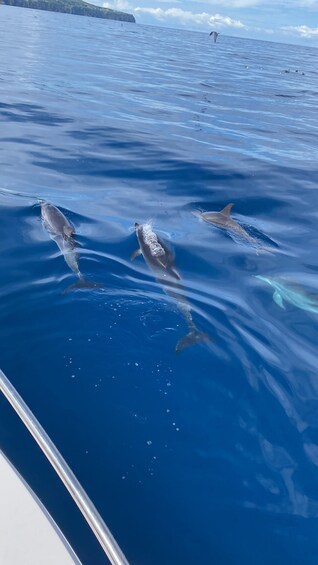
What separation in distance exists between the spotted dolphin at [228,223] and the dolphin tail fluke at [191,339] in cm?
307

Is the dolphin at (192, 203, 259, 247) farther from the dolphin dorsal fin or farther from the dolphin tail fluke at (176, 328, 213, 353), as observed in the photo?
the dolphin tail fluke at (176, 328, 213, 353)

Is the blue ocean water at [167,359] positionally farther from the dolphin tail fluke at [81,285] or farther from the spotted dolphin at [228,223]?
the spotted dolphin at [228,223]

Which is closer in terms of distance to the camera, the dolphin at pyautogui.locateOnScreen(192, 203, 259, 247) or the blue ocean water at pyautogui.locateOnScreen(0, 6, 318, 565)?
the blue ocean water at pyautogui.locateOnScreen(0, 6, 318, 565)

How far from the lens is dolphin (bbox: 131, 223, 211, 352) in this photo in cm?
606

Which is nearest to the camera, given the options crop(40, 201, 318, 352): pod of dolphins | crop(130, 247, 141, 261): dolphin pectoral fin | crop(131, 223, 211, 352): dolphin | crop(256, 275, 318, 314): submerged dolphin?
crop(131, 223, 211, 352): dolphin

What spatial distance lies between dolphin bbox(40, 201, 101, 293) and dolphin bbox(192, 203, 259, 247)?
8.48 ft

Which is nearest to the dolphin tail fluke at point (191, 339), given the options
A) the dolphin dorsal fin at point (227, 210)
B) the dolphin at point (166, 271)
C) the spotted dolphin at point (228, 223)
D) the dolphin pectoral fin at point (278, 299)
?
the dolphin at point (166, 271)

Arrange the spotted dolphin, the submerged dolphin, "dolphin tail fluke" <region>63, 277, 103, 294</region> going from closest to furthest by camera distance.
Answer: "dolphin tail fluke" <region>63, 277, 103, 294</region>
the submerged dolphin
the spotted dolphin

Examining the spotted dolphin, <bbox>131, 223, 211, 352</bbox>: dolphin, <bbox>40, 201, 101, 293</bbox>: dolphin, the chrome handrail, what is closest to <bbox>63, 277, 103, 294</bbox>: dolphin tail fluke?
<bbox>40, 201, 101, 293</bbox>: dolphin

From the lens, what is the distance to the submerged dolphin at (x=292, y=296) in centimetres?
701

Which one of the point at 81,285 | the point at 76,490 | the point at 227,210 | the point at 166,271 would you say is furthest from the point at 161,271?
the point at 76,490

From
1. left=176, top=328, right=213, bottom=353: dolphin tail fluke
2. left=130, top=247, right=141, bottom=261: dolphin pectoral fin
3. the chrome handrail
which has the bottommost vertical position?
the chrome handrail

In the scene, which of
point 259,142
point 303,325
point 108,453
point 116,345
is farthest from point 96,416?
point 259,142

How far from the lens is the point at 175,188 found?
11.6m
